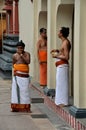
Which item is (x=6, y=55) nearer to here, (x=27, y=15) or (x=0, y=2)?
(x=27, y=15)

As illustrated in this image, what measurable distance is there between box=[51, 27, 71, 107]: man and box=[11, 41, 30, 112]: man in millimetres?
716

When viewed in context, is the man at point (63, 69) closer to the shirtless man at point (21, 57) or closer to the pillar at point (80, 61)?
the shirtless man at point (21, 57)

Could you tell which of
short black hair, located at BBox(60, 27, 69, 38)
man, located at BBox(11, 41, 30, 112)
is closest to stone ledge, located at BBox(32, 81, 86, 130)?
man, located at BBox(11, 41, 30, 112)

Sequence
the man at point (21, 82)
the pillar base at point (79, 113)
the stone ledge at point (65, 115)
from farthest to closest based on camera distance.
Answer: the man at point (21, 82)
the pillar base at point (79, 113)
the stone ledge at point (65, 115)

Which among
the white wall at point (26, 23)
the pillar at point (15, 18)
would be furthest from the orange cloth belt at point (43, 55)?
the pillar at point (15, 18)

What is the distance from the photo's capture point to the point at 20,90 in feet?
39.5

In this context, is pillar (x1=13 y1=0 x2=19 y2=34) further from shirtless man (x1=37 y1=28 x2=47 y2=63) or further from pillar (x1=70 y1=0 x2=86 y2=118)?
pillar (x1=70 y1=0 x2=86 y2=118)

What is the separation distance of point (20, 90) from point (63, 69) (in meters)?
1.13

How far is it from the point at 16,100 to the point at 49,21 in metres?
2.86

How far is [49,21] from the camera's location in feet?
45.9

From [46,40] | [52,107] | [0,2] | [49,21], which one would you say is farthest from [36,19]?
[0,2]

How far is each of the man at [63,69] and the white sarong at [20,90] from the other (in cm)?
74

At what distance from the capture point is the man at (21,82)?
39.2 feet

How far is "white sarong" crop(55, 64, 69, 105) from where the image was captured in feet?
38.4
